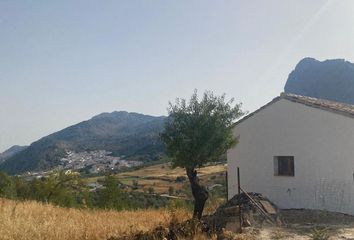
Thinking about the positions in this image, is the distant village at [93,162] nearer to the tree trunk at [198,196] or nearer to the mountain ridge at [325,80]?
the mountain ridge at [325,80]

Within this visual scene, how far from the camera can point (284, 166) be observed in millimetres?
19125

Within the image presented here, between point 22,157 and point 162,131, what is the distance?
15503cm

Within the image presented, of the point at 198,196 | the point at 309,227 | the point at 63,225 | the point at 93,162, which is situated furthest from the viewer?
the point at 93,162

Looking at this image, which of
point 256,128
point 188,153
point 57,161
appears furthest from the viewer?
point 57,161

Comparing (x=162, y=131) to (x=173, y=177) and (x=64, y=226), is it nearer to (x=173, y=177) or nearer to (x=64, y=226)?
(x=64, y=226)

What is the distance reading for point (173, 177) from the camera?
110500mm

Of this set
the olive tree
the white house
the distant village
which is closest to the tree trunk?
the olive tree

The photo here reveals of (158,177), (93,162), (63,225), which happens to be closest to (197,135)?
(63,225)

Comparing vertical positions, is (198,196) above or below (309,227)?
above

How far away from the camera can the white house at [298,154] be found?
55.7ft

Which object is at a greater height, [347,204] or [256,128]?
[256,128]

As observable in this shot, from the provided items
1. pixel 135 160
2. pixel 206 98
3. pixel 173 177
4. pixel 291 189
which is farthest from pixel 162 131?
pixel 135 160

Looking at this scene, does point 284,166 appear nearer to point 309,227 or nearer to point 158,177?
point 309,227

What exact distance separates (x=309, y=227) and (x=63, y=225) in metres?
8.17
